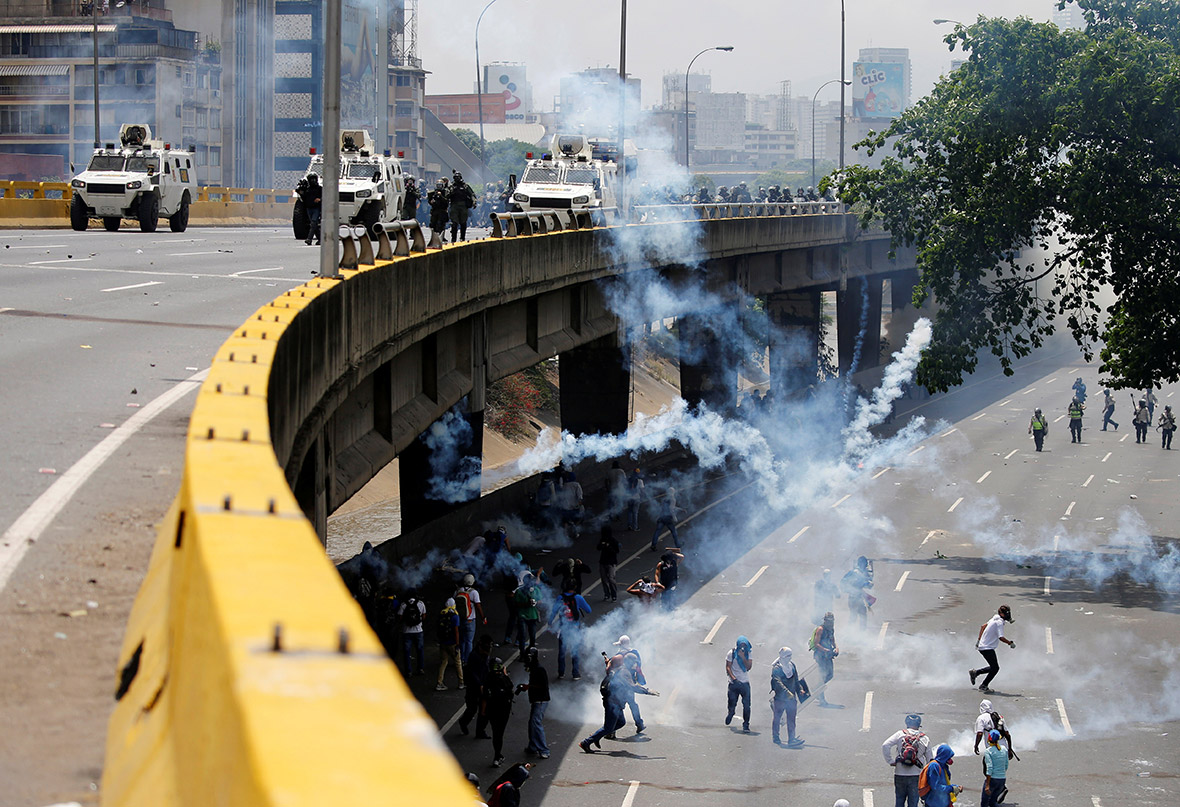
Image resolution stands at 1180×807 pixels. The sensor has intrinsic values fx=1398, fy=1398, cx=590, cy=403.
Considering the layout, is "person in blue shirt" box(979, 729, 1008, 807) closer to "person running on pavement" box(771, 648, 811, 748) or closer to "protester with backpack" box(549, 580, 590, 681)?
"person running on pavement" box(771, 648, 811, 748)

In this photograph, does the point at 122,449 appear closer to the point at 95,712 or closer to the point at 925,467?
the point at 95,712

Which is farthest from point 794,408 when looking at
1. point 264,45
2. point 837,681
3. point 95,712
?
point 264,45

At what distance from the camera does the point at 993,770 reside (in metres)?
18.5

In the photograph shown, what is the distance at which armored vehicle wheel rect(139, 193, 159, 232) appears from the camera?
3831cm

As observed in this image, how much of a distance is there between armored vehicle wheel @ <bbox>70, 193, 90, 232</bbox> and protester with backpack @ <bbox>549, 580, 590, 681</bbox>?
68.0ft

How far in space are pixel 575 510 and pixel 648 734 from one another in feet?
43.3

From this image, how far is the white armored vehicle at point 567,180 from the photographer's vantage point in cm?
3531

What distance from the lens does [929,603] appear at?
31.2m

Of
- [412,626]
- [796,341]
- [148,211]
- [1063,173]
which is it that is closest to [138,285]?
[412,626]

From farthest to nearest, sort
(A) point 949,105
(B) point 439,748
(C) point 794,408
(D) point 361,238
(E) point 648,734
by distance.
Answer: (C) point 794,408 < (A) point 949,105 < (E) point 648,734 < (D) point 361,238 < (B) point 439,748

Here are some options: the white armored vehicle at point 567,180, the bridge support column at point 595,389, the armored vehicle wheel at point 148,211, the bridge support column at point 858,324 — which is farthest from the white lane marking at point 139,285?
the bridge support column at point 858,324

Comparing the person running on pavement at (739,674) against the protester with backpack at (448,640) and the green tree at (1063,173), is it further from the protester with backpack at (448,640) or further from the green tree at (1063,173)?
the green tree at (1063,173)

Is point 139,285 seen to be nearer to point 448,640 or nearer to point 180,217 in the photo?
point 448,640

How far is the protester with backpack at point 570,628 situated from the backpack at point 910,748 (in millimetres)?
7153
